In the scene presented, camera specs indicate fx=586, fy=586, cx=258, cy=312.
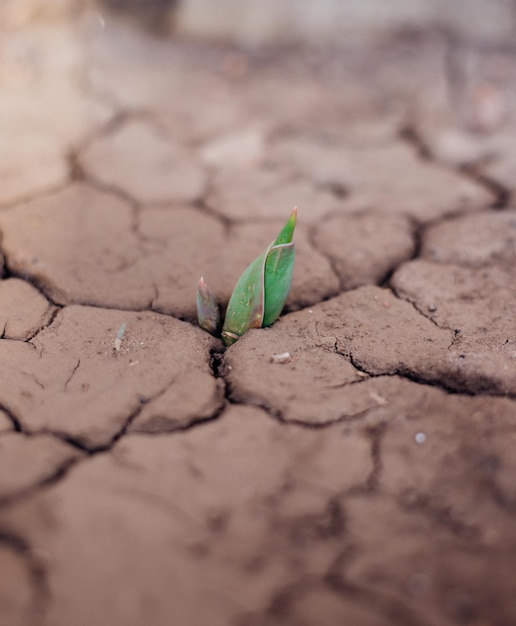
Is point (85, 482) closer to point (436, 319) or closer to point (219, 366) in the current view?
point (219, 366)

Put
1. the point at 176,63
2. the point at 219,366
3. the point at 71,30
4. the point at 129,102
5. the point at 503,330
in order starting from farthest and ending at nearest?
the point at 71,30, the point at 176,63, the point at 129,102, the point at 503,330, the point at 219,366

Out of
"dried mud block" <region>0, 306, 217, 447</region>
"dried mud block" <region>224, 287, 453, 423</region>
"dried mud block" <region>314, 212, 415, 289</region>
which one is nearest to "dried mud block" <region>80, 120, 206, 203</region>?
"dried mud block" <region>314, 212, 415, 289</region>

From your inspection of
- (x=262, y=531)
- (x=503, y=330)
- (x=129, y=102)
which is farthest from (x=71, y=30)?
(x=262, y=531)

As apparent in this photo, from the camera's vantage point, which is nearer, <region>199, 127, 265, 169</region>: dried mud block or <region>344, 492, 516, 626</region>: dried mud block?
<region>344, 492, 516, 626</region>: dried mud block

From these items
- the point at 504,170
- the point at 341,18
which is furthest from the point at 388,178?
the point at 341,18

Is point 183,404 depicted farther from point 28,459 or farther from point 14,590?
point 14,590

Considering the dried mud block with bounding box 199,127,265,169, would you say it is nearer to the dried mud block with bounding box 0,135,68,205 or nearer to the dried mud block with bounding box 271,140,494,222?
the dried mud block with bounding box 271,140,494,222

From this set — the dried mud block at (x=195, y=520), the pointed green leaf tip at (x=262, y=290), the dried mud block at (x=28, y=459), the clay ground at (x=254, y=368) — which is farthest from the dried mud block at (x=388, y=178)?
the dried mud block at (x=28, y=459)

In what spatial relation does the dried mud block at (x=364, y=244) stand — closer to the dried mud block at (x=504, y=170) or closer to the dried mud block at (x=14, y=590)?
the dried mud block at (x=504, y=170)
